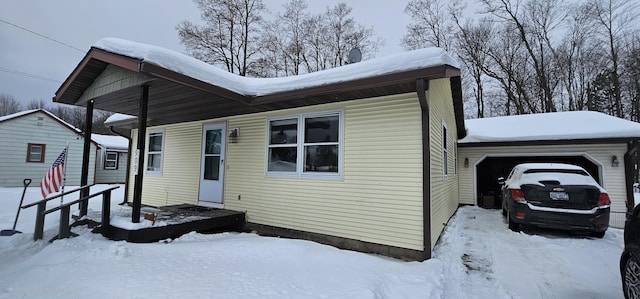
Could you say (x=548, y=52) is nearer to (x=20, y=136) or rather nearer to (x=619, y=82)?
(x=619, y=82)

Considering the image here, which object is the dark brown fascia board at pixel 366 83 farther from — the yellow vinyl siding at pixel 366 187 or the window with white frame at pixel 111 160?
the window with white frame at pixel 111 160

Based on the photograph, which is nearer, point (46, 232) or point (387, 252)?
point (387, 252)

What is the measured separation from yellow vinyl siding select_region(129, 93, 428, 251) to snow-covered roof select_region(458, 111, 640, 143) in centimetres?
684

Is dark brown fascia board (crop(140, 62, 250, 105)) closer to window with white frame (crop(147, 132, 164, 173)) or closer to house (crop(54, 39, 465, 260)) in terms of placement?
house (crop(54, 39, 465, 260))

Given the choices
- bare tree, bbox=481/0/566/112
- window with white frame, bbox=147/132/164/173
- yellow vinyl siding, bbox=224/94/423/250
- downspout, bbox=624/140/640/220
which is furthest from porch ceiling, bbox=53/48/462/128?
bare tree, bbox=481/0/566/112

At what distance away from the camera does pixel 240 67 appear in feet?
60.8

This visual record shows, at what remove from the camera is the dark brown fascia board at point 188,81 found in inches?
153

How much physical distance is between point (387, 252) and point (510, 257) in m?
1.92

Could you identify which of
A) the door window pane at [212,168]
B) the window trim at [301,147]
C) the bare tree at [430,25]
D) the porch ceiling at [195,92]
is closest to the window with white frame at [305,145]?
the window trim at [301,147]

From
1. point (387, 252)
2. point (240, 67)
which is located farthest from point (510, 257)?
point (240, 67)

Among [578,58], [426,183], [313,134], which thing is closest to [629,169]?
[426,183]

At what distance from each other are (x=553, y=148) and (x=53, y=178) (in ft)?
43.2

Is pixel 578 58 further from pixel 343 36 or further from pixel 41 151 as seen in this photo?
pixel 41 151

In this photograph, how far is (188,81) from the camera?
4.43m
